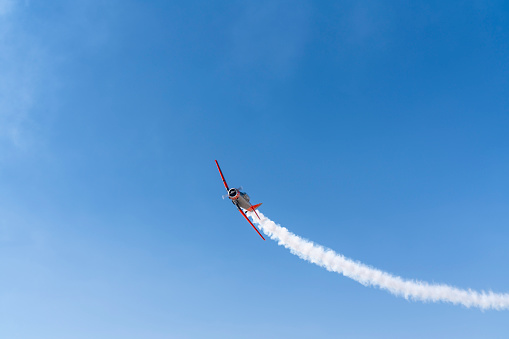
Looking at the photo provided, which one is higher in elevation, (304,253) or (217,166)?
(217,166)

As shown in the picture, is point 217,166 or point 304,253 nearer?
point 217,166

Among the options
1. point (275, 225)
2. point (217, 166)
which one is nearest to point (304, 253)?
point (275, 225)

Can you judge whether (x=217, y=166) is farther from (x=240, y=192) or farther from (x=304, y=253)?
(x=304, y=253)

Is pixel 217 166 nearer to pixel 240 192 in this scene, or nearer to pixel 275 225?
pixel 240 192

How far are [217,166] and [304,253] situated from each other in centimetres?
6371

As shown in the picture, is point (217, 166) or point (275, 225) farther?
point (275, 225)

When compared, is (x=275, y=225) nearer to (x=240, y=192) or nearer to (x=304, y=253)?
(x=304, y=253)

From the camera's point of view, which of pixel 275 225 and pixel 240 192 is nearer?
pixel 240 192

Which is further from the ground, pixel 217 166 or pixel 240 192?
pixel 217 166

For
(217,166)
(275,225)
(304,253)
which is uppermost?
(217,166)

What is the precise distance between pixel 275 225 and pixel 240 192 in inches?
1393

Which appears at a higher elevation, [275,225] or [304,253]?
[275,225]

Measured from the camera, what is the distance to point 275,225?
167m

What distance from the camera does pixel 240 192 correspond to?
470 ft
